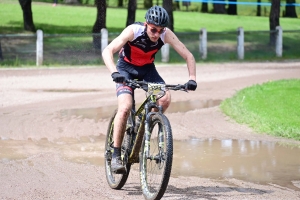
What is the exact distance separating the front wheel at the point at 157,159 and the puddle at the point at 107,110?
6295mm

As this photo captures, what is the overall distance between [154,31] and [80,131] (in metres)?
5.07

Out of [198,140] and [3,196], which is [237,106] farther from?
[3,196]

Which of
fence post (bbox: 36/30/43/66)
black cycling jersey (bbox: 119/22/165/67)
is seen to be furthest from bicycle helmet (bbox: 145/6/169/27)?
fence post (bbox: 36/30/43/66)

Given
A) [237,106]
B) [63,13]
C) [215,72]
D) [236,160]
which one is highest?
[236,160]

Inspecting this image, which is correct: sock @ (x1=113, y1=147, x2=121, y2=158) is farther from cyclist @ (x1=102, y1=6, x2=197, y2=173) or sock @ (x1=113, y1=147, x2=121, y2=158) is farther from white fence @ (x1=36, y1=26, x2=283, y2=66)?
white fence @ (x1=36, y1=26, x2=283, y2=66)

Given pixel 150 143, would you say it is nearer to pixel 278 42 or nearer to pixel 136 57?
pixel 136 57

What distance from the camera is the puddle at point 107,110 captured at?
14.4 m

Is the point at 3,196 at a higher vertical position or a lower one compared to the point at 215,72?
higher

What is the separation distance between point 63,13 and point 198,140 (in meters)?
38.1

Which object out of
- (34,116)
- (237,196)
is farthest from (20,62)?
(237,196)

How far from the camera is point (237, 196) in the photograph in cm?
771

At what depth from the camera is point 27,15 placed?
37.9m

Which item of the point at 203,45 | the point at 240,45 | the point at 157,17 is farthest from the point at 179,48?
the point at 240,45

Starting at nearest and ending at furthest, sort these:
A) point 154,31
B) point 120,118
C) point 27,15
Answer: point 154,31, point 120,118, point 27,15
